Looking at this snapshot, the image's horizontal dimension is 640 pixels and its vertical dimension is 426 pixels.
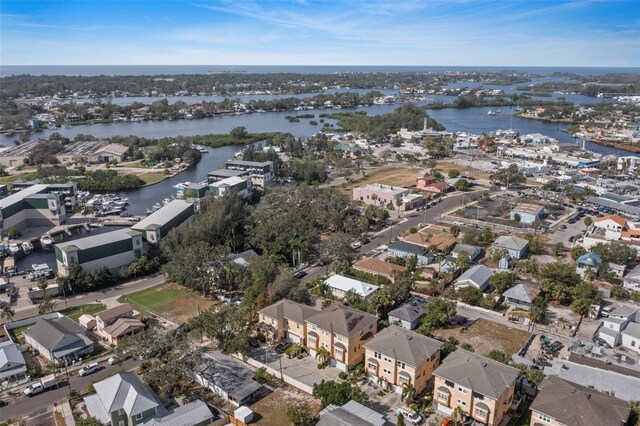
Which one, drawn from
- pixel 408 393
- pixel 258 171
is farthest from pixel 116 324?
pixel 258 171

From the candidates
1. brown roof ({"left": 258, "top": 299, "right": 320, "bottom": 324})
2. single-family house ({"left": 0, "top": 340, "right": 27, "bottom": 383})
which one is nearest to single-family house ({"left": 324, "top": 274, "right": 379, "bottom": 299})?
brown roof ({"left": 258, "top": 299, "right": 320, "bottom": 324})

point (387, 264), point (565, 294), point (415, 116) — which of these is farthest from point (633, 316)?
point (415, 116)

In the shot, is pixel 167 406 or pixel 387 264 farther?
pixel 387 264

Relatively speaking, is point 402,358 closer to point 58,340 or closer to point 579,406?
point 579,406

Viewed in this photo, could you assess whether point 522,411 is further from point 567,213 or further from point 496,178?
point 496,178

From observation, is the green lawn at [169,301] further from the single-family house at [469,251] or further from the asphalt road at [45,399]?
the single-family house at [469,251]
